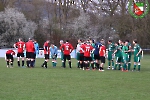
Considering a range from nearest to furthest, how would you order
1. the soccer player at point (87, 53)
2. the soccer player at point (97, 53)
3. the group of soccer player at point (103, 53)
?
the group of soccer player at point (103, 53) → the soccer player at point (87, 53) → the soccer player at point (97, 53)

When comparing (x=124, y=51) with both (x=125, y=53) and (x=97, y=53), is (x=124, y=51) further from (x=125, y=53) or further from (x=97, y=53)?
(x=97, y=53)

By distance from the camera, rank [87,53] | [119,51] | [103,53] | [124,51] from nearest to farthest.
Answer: [103,53] < [124,51] < [87,53] < [119,51]

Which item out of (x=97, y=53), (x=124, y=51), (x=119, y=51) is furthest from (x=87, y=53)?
(x=124, y=51)

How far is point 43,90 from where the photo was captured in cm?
1248

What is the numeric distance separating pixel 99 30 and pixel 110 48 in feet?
113

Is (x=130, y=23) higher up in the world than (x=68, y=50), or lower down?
higher up

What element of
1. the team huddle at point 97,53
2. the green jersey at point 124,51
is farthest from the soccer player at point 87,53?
the green jersey at point 124,51

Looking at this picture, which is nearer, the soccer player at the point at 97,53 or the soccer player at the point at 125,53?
the soccer player at the point at 125,53

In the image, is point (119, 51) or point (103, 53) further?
point (119, 51)

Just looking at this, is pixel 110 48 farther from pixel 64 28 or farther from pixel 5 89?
pixel 64 28

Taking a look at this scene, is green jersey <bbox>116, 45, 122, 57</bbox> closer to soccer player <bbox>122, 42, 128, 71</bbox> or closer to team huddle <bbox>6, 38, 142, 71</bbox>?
team huddle <bbox>6, 38, 142, 71</bbox>

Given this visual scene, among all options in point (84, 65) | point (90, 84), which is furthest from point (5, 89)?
point (84, 65)

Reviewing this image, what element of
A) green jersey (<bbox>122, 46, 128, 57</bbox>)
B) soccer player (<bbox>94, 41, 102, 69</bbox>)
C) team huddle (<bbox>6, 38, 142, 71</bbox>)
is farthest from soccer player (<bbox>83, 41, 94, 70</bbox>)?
green jersey (<bbox>122, 46, 128, 57</bbox>)

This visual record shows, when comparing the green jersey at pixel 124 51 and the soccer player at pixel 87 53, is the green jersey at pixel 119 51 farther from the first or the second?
the soccer player at pixel 87 53
